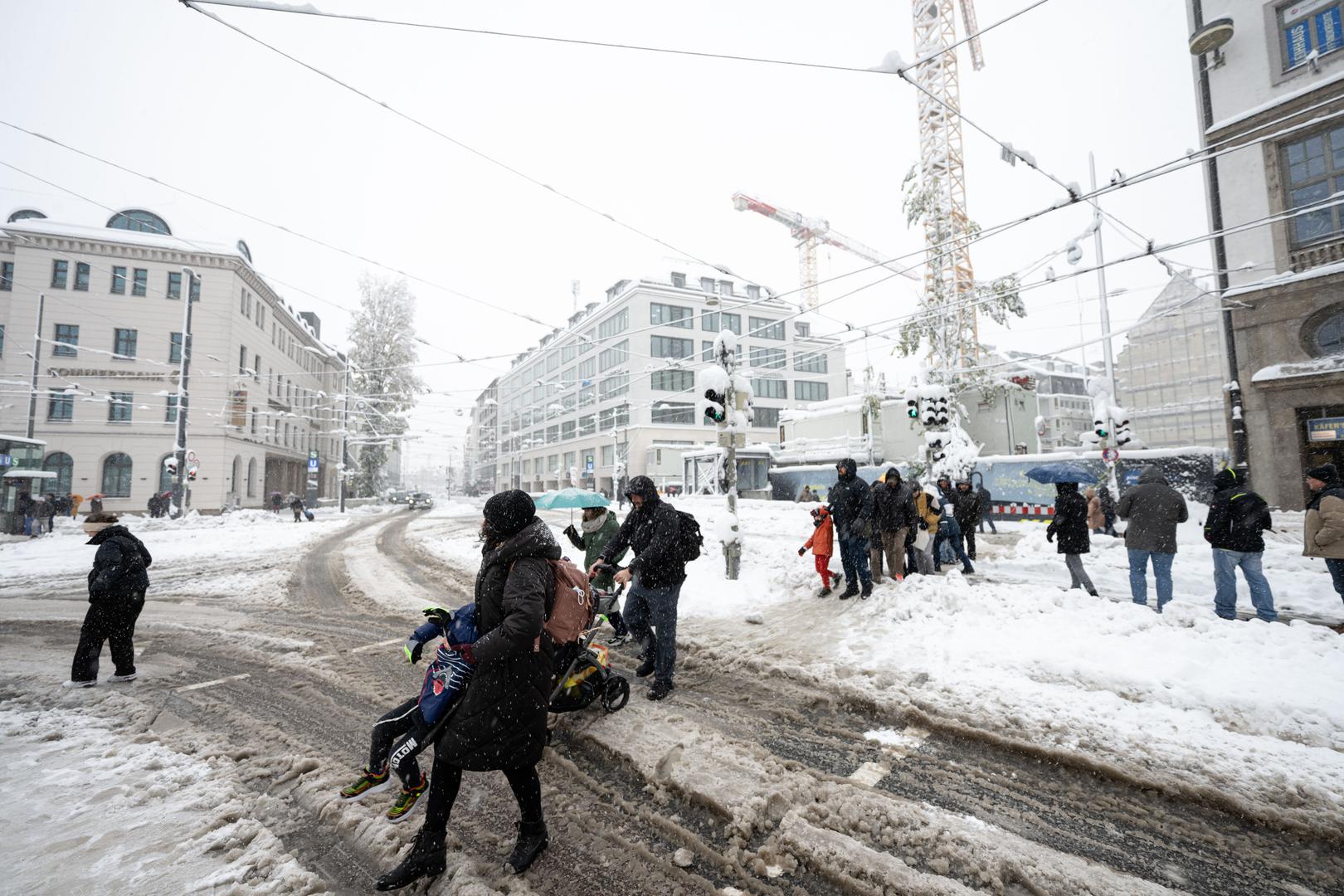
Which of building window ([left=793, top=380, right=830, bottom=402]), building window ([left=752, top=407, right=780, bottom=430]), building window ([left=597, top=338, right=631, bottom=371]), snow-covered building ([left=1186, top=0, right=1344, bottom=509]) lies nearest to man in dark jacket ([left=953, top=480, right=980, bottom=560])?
snow-covered building ([left=1186, top=0, right=1344, bottom=509])

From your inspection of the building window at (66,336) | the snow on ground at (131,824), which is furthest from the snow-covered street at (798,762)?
the building window at (66,336)

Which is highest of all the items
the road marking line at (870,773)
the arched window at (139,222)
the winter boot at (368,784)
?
the arched window at (139,222)

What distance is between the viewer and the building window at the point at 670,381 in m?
48.6

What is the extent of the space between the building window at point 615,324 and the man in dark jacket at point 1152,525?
144 ft

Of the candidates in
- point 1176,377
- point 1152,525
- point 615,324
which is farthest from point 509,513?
point 1176,377

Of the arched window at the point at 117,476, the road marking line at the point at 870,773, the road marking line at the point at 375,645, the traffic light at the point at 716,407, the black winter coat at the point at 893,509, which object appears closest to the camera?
the road marking line at the point at 870,773

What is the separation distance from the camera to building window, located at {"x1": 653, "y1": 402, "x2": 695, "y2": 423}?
48.3 m

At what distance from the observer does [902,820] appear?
3.07 metres

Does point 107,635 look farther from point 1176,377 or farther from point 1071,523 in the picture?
point 1176,377

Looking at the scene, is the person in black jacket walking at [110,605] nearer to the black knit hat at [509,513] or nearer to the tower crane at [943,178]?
the black knit hat at [509,513]

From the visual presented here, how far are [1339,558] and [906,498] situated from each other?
452 cm

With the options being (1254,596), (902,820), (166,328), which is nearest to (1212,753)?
(902,820)

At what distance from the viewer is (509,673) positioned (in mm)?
2592

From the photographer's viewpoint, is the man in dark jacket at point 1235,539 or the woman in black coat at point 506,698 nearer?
the woman in black coat at point 506,698
